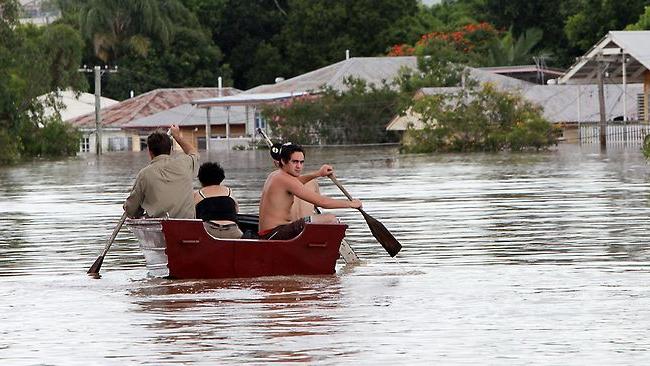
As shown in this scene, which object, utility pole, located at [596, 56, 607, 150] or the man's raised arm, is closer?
the man's raised arm

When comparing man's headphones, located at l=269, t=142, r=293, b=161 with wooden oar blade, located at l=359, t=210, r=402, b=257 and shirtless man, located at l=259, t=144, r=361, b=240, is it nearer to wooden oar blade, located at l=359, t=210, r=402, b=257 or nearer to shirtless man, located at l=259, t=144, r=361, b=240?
shirtless man, located at l=259, t=144, r=361, b=240

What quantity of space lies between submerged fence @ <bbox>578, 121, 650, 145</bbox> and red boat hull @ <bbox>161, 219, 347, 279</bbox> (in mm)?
52074

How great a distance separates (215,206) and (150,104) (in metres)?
97.0

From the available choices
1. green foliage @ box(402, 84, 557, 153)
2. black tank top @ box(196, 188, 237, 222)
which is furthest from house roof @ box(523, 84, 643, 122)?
black tank top @ box(196, 188, 237, 222)

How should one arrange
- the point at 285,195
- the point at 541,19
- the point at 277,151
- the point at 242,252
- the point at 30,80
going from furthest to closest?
the point at 541,19, the point at 30,80, the point at 277,151, the point at 285,195, the point at 242,252

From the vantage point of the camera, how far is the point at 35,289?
52.2ft

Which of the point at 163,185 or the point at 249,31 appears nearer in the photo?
the point at 163,185

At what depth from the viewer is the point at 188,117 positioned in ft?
373

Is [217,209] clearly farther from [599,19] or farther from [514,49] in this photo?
[514,49]

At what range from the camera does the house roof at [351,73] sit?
97.8 m

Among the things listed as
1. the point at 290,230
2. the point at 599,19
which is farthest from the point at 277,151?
the point at 599,19

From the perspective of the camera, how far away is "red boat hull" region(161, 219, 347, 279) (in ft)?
52.0

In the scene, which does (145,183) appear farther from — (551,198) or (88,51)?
(88,51)

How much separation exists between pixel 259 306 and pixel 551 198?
15.9 meters
